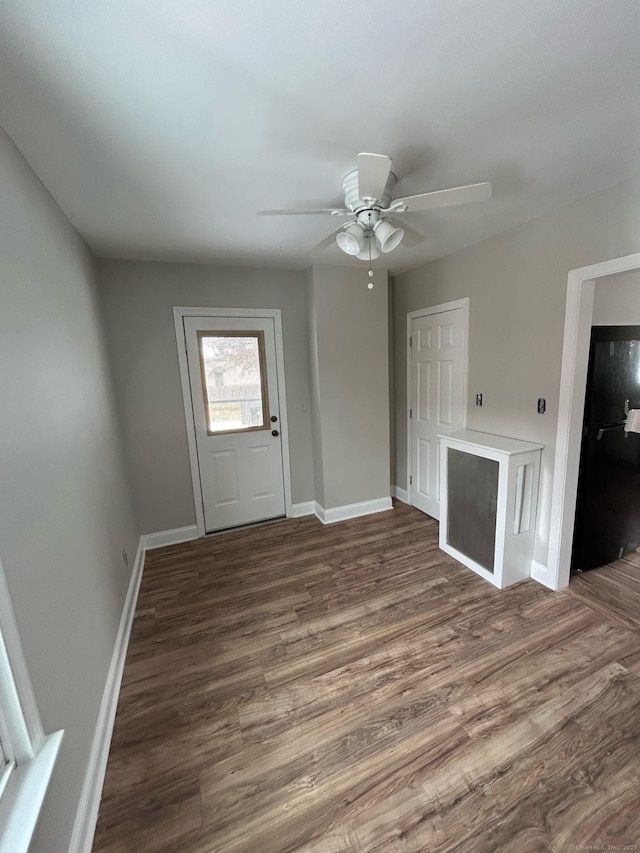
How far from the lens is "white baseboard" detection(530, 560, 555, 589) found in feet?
7.71

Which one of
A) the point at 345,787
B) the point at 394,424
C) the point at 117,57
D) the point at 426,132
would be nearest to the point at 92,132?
the point at 117,57

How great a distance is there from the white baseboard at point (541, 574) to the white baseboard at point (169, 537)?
2817mm

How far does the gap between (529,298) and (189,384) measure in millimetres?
2737

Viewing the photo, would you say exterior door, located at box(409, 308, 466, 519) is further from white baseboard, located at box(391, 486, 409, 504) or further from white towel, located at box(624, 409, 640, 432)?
white towel, located at box(624, 409, 640, 432)

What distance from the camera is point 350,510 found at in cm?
352

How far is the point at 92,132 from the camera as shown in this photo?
1.29 meters

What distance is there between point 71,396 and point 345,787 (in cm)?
202

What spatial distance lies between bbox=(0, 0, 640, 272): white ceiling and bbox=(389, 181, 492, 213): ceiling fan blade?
22 cm

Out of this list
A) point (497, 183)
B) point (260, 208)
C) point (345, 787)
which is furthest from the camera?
point (260, 208)

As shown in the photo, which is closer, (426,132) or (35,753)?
(35,753)

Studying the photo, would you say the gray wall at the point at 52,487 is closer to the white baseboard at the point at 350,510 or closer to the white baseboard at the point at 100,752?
the white baseboard at the point at 100,752

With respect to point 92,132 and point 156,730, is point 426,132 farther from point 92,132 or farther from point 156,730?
point 156,730

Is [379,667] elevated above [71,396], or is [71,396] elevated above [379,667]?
[71,396]

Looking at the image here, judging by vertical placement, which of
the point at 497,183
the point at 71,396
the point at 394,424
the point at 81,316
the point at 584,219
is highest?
the point at 497,183
